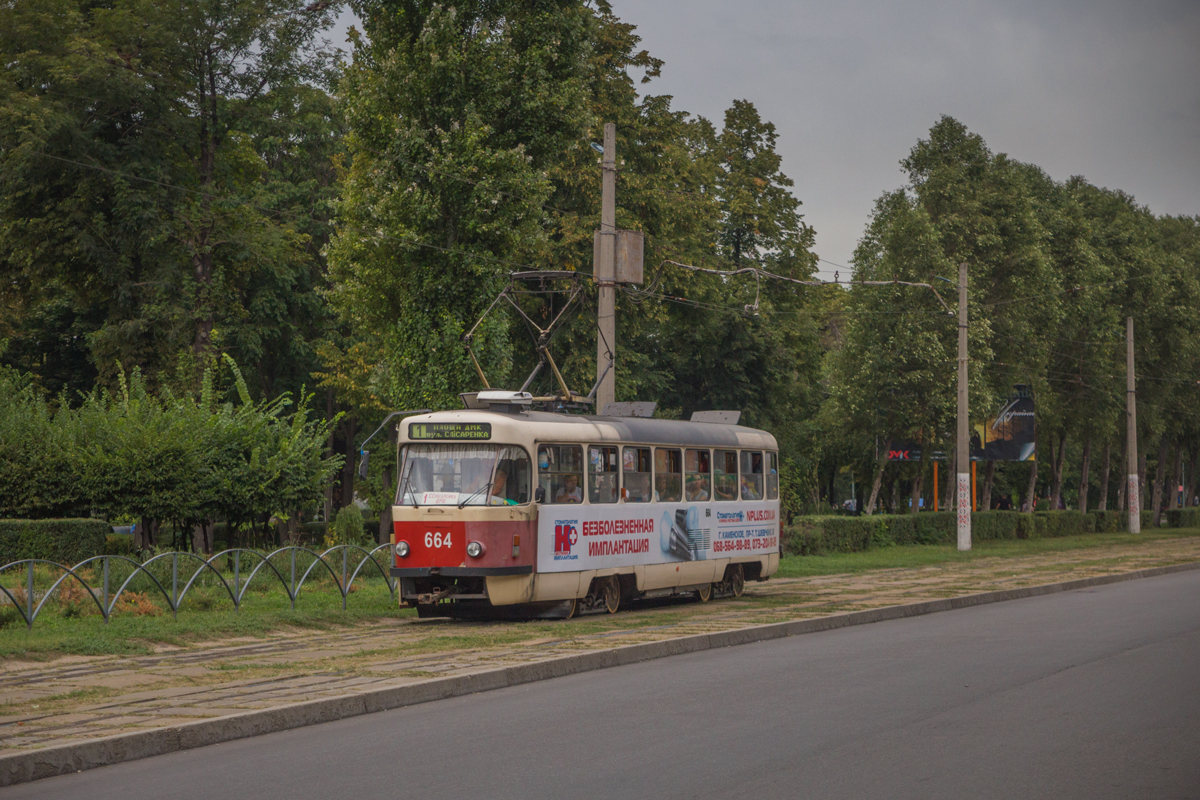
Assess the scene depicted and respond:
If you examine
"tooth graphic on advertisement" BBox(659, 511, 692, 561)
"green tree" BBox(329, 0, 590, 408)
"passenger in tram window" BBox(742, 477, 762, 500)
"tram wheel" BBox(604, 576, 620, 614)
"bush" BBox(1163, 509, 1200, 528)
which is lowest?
"bush" BBox(1163, 509, 1200, 528)

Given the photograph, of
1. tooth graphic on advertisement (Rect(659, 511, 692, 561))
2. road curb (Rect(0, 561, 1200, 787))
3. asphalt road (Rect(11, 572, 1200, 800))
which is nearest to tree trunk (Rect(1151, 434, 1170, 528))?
tooth graphic on advertisement (Rect(659, 511, 692, 561))

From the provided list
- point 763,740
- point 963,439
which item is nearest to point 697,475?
point 763,740

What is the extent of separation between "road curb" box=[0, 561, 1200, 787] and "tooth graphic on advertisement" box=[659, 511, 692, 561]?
350 cm

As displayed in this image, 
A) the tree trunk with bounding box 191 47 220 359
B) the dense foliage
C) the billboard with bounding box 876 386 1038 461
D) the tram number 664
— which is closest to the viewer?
the tram number 664

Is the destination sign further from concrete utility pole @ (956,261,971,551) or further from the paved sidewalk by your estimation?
concrete utility pole @ (956,261,971,551)

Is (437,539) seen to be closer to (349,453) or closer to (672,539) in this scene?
(672,539)

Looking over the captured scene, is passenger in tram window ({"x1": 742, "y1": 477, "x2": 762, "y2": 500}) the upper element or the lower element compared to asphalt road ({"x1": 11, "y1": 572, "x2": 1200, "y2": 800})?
upper

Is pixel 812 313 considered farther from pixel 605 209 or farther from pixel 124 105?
pixel 605 209

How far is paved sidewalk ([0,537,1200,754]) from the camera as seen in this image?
9.80m

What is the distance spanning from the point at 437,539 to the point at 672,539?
498 centimetres

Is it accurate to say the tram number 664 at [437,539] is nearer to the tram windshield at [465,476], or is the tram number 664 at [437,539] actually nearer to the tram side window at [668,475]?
the tram windshield at [465,476]

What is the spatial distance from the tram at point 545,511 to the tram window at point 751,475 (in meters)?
1.33

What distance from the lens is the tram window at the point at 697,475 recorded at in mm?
22016

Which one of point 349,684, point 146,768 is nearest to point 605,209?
point 349,684
